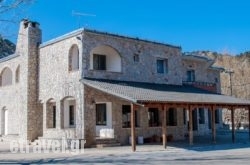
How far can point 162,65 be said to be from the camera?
27266 mm

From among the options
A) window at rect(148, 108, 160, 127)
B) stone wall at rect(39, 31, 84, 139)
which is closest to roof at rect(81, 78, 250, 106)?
stone wall at rect(39, 31, 84, 139)

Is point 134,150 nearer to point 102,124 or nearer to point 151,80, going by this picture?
point 102,124

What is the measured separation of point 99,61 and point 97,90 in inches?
112

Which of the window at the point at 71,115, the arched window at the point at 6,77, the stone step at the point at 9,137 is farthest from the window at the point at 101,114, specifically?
the arched window at the point at 6,77

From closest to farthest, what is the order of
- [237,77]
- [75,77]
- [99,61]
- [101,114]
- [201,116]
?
[75,77] → [101,114] → [99,61] → [201,116] → [237,77]

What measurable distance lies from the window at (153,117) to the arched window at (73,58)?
18.9 ft

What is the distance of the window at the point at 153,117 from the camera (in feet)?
84.1

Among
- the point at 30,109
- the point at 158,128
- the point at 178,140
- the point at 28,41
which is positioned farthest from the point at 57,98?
the point at 178,140

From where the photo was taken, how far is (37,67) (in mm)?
26484

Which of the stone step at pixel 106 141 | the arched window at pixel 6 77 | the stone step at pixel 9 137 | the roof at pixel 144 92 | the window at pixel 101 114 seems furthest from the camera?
the arched window at pixel 6 77

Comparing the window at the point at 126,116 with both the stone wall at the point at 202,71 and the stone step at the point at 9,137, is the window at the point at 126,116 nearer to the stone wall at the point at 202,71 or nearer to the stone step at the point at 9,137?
the stone wall at the point at 202,71

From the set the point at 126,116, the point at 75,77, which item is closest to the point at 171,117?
the point at 126,116

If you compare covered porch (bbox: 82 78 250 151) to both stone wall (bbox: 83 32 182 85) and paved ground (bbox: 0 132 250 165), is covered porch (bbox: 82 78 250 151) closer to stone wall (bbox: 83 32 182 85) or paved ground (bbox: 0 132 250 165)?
stone wall (bbox: 83 32 182 85)

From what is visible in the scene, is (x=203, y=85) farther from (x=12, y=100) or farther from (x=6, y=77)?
(x=6, y=77)
